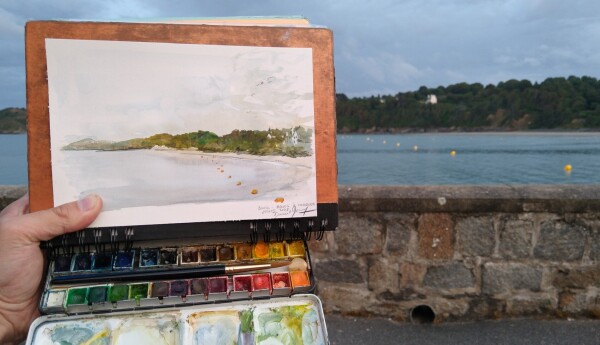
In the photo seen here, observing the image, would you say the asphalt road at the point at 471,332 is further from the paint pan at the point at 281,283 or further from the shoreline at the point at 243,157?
the shoreline at the point at 243,157

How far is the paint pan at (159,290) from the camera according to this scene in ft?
4.88

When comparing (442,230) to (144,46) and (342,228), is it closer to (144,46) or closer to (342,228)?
(342,228)

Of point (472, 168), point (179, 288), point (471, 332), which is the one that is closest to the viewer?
point (179, 288)

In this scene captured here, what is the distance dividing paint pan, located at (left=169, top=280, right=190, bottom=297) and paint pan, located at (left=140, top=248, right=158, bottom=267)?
0.35ft

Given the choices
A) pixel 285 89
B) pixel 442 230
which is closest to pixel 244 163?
pixel 285 89

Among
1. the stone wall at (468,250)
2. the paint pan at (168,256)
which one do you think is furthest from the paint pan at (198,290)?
the stone wall at (468,250)

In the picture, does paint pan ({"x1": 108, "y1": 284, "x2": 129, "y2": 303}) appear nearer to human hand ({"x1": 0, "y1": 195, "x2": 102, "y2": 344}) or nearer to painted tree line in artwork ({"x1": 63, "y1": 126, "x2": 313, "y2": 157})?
human hand ({"x1": 0, "y1": 195, "x2": 102, "y2": 344})

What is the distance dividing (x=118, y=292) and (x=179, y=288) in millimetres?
197

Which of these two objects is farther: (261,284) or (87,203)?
(261,284)

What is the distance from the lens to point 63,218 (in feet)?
4.59

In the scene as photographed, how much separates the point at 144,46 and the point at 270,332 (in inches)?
41.1

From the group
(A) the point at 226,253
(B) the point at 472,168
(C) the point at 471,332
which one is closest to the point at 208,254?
(A) the point at 226,253

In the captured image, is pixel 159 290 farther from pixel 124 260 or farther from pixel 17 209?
pixel 17 209

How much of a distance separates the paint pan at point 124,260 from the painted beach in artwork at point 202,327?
6.1 inches
